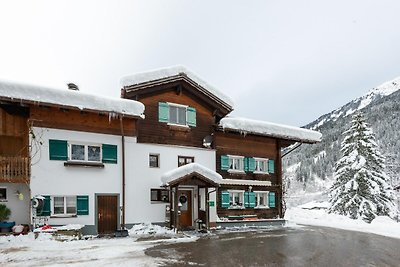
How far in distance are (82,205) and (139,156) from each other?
3.67 m

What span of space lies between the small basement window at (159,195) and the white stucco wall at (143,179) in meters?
0.21

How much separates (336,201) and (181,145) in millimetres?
20248

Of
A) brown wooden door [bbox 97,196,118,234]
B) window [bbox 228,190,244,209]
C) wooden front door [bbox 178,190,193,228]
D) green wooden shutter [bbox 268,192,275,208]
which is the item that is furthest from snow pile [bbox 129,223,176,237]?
green wooden shutter [bbox 268,192,275,208]

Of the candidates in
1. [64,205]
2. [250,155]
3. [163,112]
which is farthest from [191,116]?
[64,205]

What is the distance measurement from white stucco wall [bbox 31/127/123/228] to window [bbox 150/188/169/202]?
6.09 feet

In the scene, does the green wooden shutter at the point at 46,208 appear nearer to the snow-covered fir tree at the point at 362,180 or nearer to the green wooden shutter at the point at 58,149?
the green wooden shutter at the point at 58,149

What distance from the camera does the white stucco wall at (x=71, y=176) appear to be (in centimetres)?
1525

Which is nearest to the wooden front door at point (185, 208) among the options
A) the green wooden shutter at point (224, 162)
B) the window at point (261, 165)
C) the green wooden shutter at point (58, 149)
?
the green wooden shutter at point (224, 162)

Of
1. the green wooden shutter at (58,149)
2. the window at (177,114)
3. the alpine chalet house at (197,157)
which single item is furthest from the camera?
the window at (177,114)

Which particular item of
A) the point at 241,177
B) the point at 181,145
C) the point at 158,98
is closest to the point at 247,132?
the point at 241,177

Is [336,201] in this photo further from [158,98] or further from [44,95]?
[44,95]

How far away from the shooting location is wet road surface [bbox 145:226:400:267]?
10.5 m

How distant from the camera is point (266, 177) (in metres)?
23.4

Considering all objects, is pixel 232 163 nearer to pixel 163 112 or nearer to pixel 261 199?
pixel 261 199
